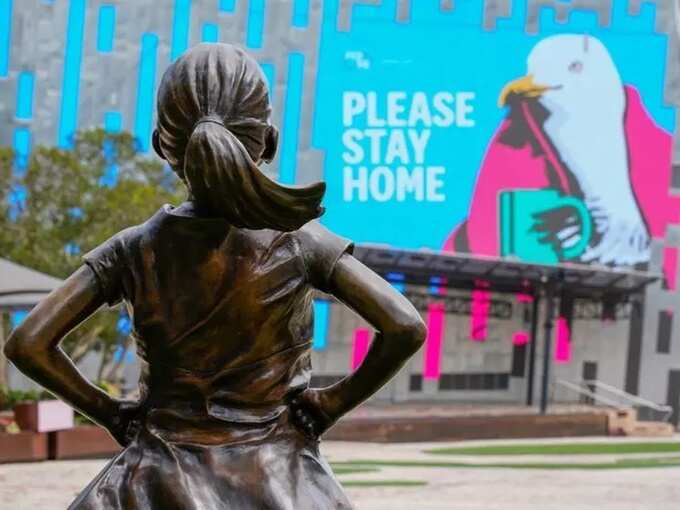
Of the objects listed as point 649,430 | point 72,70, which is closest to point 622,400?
point 649,430

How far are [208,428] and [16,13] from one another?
100 ft

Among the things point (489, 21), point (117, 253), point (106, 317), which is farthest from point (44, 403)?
point (489, 21)

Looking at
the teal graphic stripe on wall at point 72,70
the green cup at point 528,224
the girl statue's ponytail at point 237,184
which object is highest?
the teal graphic stripe on wall at point 72,70

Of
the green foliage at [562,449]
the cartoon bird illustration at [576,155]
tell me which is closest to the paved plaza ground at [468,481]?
the green foliage at [562,449]

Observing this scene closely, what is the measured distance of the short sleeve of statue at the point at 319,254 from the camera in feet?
8.92

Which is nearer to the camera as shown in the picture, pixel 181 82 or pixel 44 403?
pixel 181 82

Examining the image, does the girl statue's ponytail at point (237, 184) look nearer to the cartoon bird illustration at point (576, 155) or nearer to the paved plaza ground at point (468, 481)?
the paved plaza ground at point (468, 481)

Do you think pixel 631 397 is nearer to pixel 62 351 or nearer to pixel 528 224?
pixel 528 224

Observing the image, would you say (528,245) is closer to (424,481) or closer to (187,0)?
(187,0)

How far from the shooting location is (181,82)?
264 centimetres

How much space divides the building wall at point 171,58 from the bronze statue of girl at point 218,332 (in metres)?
28.8

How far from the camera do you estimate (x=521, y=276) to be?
31906mm

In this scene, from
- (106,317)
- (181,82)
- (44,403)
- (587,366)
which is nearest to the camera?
(181,82)

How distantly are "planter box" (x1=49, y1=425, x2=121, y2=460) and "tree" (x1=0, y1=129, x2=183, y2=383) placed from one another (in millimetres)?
4297
